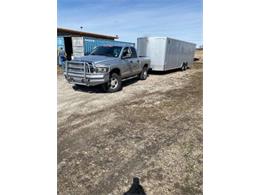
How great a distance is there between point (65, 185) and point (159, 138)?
195cm

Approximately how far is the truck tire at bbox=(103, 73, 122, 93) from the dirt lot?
1167 millimetres

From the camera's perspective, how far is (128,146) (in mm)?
3939

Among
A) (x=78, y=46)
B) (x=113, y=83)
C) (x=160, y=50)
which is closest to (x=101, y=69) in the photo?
(x=113, y=83)

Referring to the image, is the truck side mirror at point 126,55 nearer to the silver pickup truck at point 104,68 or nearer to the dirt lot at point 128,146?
the silver pickup truck at point 104,68

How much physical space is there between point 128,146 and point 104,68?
14.4ft

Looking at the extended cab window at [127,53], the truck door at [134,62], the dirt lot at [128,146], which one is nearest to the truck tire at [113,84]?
the extended cab window at [127,53]

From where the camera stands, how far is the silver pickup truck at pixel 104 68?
782cm

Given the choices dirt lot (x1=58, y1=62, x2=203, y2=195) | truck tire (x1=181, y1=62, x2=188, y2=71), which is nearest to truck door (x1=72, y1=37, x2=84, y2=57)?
truck tire (x1=181, y1=62, x2=188, y2=71)

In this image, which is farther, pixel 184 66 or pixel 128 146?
pixel 184 66

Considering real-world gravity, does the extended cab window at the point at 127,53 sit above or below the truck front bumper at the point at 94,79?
above

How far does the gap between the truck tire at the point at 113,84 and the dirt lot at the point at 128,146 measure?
117 centimetres

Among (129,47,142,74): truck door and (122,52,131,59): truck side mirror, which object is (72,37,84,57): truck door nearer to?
(129,47,142,74): truck door

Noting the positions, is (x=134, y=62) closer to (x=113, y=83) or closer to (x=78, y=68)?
(x=113, y=83)
